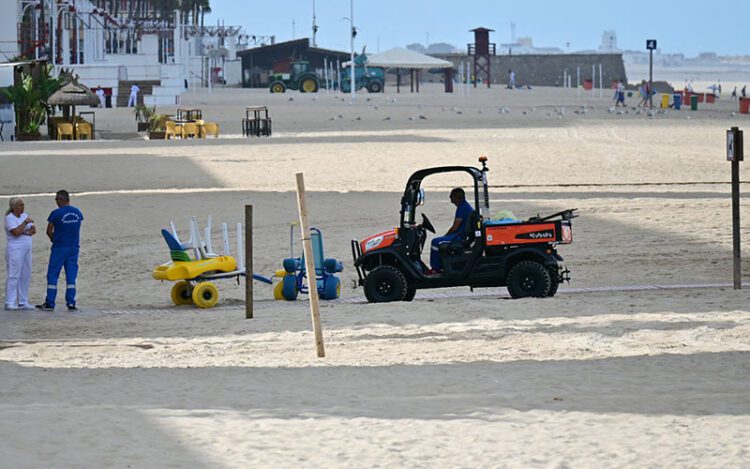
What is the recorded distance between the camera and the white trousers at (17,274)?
14.8m

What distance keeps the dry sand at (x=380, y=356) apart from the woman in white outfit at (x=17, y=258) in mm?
386

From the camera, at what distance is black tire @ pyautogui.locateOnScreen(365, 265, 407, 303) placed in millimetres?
14344

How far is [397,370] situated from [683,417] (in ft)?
7.99

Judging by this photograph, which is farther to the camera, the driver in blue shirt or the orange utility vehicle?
the driver in blue shirt

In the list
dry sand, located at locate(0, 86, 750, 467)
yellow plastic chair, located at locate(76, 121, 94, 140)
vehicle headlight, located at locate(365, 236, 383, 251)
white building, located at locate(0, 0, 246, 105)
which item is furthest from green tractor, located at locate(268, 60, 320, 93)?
vehicle headlight, located at locate(365, 236, 383, 251)

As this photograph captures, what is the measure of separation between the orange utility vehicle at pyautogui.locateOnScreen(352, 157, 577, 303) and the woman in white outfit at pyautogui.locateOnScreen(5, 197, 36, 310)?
3.41m

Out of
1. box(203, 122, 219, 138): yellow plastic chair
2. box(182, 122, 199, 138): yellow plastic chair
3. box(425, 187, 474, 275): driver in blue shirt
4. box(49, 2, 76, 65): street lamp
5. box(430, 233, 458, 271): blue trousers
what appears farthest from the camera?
box(49, 2, 76, 65): street lamp

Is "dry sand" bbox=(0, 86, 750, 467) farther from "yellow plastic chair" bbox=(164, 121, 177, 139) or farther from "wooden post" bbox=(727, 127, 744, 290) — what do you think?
"yellow plastic chair" bbox=(164, 121, 177, 139)

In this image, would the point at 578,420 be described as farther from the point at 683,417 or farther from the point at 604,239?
the point at 604,239

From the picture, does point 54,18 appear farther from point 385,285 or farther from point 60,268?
point 385,285

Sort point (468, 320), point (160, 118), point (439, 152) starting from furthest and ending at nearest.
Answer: point (160, 118), point (439, 152), point (468, 320)

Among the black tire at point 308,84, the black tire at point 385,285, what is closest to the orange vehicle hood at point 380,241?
the black tire at point 385,285

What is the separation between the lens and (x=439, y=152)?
33906 mm

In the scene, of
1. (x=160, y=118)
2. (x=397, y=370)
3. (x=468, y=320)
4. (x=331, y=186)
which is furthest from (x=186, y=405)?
(x=160, y=118)
